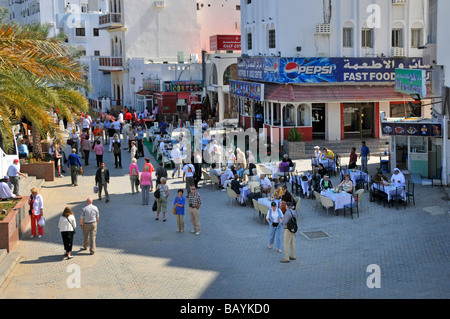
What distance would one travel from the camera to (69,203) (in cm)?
2358

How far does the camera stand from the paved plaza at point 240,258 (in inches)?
562

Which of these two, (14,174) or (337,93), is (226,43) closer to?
(337,93)

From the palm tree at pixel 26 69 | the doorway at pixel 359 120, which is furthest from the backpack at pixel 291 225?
the doorway at pixel 359 120

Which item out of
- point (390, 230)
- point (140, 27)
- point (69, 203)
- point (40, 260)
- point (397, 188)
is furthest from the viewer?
point (140, 27)

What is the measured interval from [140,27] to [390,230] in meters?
44.7

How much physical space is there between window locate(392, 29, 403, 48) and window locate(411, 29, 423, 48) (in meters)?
0.63

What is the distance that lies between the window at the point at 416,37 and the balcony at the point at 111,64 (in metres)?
31.4

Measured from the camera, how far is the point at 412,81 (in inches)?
1008

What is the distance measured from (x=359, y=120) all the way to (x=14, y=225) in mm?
20866

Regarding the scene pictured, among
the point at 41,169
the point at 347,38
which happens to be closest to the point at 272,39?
the point at 347,38

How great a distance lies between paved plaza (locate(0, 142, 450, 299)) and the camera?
46.9ft

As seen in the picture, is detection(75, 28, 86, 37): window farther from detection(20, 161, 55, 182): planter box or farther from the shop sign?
the shop sign
